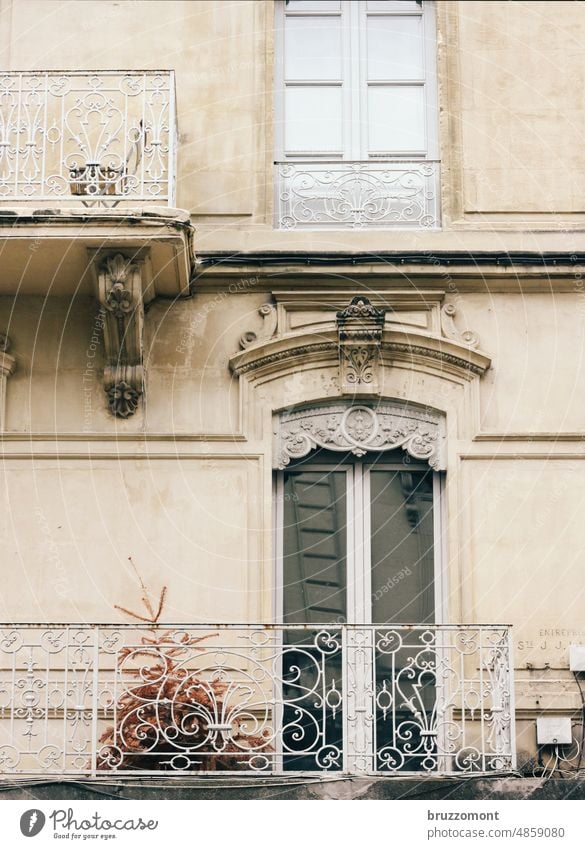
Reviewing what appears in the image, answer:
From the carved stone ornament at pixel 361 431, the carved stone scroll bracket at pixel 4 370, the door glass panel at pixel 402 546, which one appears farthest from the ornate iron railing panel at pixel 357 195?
the carved stone scroll bracket at pixel 4 370

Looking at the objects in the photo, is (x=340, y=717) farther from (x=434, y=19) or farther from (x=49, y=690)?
(x=434, y=19)

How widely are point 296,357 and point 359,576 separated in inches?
62.8

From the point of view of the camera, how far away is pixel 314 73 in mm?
13188

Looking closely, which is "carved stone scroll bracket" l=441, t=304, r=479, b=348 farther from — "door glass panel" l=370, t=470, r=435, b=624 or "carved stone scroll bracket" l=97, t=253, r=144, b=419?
"carved stone scroll bracket" l=97, t=253, r=144, b=419

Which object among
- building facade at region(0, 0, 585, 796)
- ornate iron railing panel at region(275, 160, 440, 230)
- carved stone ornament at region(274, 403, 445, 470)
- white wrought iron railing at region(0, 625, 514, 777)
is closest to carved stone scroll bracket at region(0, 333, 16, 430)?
building facade at region(0, 0, 585, 796)

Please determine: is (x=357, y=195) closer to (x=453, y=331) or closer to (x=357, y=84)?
(x=357, y=84)

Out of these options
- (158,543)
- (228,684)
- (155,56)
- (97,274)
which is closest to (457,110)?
(155,56)

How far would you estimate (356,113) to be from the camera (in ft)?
42.7

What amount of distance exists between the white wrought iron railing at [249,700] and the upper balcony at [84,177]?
7.98ft
